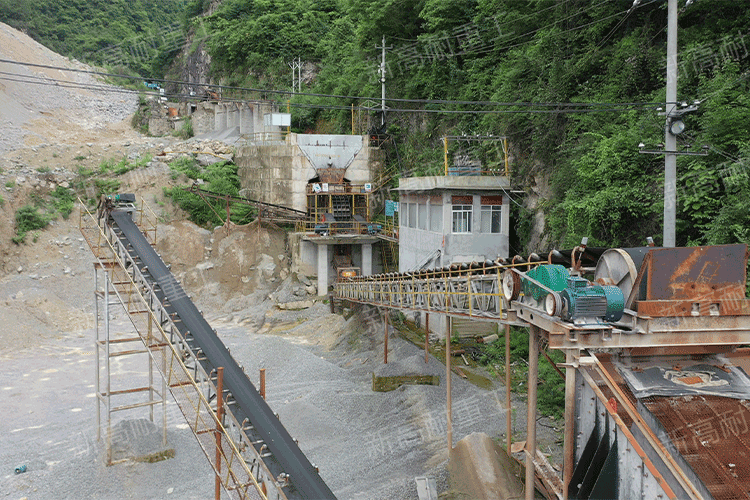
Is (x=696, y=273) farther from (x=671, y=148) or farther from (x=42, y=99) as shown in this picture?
(x=42, y=99)

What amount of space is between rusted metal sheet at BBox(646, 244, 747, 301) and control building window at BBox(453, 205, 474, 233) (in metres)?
13.5

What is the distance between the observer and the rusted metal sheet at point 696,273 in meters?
6.88

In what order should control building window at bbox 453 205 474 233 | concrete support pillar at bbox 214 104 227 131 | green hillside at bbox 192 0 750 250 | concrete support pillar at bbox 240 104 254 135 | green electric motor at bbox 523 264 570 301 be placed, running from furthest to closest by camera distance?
concrete support pillar at bbox 214 104 227 131 → concrete support pillar at bbox 240 104 254 135 → control building window at bbox 453 205 474 233 → green hillside at bbox 192 0 750 250 → green electric motor at bbox 523 264 570 301

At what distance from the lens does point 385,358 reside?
2039 cm

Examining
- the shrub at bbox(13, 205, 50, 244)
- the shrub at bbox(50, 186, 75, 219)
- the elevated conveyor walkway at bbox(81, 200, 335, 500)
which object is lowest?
the elevated conveyor walkway at bbox(81, 200, 335, 500)

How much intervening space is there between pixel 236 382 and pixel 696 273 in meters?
8.34

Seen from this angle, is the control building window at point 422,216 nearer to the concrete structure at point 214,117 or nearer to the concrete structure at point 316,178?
the concrete structure at point 316,178

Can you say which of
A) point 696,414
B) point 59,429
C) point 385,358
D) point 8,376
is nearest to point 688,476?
point 696,414

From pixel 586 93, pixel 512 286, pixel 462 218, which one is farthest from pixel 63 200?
pixel 512 286

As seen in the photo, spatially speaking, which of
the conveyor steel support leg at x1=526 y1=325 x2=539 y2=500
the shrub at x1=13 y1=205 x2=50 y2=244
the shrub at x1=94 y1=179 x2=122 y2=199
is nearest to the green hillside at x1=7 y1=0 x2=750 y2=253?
the conveyor steel support leg at x1=526 y1=325 x2=539 y2=500

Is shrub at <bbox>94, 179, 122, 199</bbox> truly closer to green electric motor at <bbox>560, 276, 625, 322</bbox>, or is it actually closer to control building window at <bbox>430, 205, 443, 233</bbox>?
control building window at <bbox>430, 205, 443, 233</bbox>

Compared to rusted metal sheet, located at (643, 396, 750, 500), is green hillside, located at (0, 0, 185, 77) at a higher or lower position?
higher

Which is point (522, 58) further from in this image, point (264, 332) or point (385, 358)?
point (264, 332)

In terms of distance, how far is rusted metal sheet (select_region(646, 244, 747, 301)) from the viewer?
22.6ft
